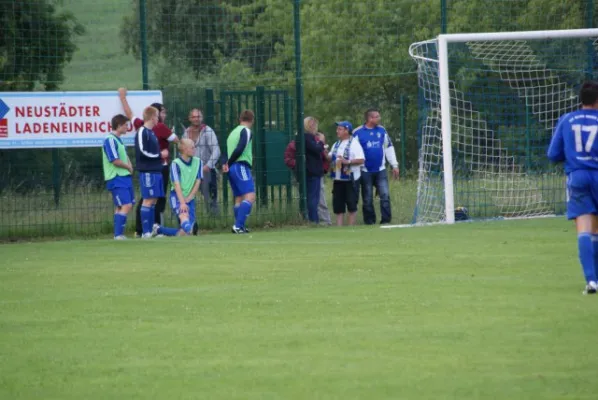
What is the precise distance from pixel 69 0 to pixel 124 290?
361 inches

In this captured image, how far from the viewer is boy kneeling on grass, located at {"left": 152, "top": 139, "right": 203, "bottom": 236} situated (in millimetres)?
17625

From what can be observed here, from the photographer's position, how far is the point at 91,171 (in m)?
18.9

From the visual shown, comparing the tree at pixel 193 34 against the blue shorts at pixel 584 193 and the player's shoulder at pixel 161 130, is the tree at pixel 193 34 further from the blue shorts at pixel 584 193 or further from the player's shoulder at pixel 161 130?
the blue shorts at pixel 584 193

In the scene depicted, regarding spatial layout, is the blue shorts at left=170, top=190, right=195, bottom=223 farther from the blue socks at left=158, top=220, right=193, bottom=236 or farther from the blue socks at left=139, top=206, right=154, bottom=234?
the blue socks at left=139, top=206, right=154, bottom=234

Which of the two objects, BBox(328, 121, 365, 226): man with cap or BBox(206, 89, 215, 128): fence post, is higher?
BBox(206, 89, 215, 128): fence post

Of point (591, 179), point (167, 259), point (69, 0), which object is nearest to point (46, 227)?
point (69, 0)

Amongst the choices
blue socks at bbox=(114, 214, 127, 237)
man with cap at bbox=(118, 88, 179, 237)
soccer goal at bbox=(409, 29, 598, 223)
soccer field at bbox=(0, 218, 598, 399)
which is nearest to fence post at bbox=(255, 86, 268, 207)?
man with cap at bbox=(118, 88, 179, 237)

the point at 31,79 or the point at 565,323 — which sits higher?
the point at 31,79

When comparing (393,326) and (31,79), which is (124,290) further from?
(31,79)

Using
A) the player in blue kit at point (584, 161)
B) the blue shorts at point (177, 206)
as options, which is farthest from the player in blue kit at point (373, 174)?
the player in blue kit at point (584, 161)

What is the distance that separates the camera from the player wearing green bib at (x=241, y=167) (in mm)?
17922

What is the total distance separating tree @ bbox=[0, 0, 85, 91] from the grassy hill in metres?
0.28

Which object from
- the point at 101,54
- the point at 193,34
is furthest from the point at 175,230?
the point at 101,54

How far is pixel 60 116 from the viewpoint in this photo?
18.5 meters
